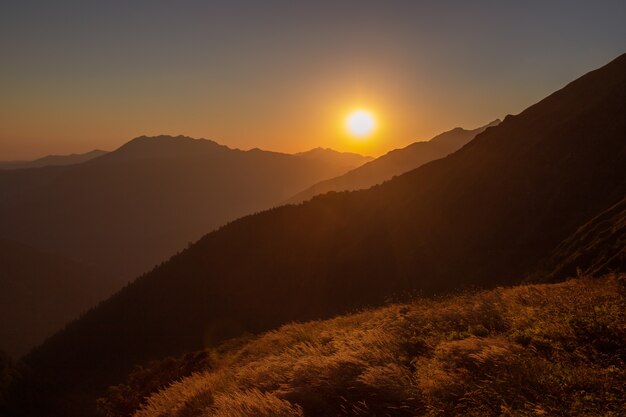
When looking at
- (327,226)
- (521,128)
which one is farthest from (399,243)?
(521,128)

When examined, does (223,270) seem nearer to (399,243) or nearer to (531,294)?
(399,243)

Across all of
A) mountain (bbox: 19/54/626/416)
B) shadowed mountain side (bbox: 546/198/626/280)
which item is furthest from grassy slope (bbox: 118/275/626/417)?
mountain (bbox: 19/54/626/416)

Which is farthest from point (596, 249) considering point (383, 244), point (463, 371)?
point (383, 244)

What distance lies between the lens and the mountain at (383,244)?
152 ft

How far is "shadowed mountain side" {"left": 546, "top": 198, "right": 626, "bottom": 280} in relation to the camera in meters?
22.8

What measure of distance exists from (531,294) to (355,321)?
5.97m

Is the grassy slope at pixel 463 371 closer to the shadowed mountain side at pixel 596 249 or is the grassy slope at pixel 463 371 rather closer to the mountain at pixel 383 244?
the shadowed mountain side at pixel 596 249

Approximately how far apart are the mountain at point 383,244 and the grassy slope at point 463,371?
22.1 meters

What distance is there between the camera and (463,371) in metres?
6.10

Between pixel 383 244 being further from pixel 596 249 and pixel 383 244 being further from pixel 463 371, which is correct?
pixel 463 371

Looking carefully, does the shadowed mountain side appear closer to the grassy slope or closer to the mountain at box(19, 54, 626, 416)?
the mountain at box(19, 54, 626, 416)

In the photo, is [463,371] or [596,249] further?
[596,249]

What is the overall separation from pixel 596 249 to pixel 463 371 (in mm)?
26543

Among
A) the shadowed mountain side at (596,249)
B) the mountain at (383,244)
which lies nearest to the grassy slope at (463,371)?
the shadowed mountain side at (596,249)
